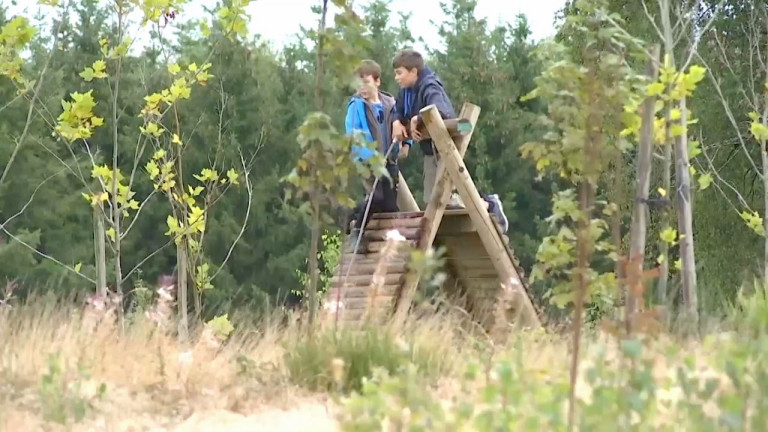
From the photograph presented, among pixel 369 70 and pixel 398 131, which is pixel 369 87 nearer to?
pixel 369 70

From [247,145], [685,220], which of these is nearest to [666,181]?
[685,220]

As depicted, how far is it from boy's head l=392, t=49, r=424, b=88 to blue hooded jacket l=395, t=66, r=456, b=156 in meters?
0.04

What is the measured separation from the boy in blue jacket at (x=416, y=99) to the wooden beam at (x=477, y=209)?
0.66 feet

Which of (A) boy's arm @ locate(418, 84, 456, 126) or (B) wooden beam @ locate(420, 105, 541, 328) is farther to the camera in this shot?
(A) boy's arm @ locate(418, 84, 456, 126)

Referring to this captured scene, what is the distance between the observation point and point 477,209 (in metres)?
7.15

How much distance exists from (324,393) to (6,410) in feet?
4.11

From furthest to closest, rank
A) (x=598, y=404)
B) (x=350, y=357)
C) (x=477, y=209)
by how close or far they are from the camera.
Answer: (x=477, y=209) → (x=350, y=357) → (x=598, y=404)

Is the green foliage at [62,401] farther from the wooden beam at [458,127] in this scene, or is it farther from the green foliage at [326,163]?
the wooden beam at [458,127]

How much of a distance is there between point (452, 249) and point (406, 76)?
4.72 feet

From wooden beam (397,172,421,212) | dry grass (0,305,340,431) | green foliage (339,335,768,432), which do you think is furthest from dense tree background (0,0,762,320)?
green foliage (339,335,768,432)

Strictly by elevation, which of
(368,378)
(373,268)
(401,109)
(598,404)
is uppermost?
(401,109)

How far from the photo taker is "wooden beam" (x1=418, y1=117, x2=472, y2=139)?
6973mm

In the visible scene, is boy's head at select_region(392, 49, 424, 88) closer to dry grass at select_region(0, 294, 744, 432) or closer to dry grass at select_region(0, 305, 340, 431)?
dry grass at select_region(0, 294, 744, 432)

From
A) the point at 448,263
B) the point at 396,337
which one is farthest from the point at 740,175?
the point at 396,337
